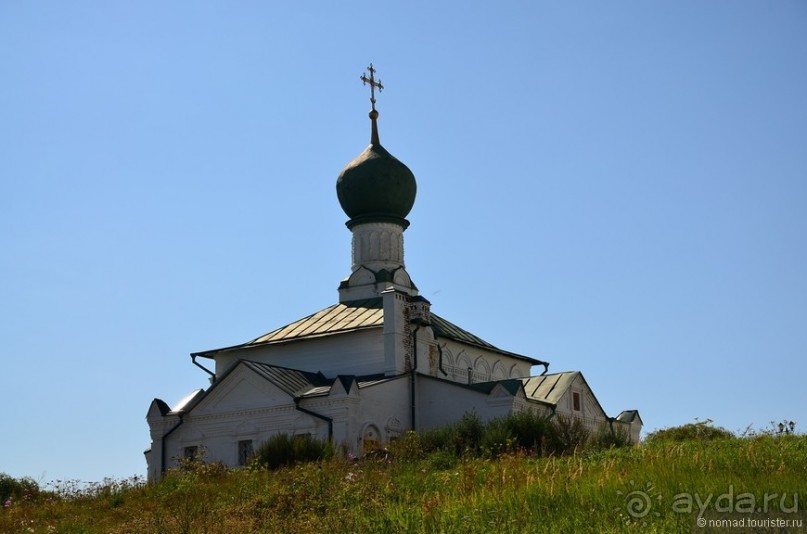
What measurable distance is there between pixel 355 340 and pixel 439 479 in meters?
11.8

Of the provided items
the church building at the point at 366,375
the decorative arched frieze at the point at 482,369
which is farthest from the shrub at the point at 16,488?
the decorative arched frieze at the point at 482,369

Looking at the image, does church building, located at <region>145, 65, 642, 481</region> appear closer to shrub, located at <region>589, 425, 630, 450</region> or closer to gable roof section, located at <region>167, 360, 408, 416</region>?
gable roof section, located at <region>167, 360, 408, 416</region>

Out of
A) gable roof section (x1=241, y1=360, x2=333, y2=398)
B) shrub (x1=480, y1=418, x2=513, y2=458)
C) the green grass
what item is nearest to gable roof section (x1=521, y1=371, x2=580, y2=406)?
gable roof section (x1=241, y1=360, x2=333, y2=398)

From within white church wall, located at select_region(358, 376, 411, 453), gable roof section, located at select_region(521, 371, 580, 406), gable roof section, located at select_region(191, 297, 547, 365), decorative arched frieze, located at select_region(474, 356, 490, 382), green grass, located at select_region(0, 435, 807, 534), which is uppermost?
gable roof section, located at select_region(191, 297, 547, 365)

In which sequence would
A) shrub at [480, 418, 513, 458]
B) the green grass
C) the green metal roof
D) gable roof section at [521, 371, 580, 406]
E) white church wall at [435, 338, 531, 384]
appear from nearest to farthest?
the green grass → shrub at [480, 418, 513, 458] → gable roof section at [521, 371, 580, 406] → the green metal roof → white church wall at [435, 338, 531, 384]

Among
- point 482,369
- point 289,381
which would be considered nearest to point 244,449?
point 289,381

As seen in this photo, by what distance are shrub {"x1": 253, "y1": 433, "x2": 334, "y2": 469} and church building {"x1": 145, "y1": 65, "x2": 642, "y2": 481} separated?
248 cm

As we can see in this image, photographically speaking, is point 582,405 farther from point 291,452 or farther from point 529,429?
point 291,452

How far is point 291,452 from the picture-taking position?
15.8m

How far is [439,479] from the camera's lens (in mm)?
11516

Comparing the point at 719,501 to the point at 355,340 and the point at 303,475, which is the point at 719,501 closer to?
the point at 303,475

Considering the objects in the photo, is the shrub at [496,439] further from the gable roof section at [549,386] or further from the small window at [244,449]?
the gable roof section at [549,386]

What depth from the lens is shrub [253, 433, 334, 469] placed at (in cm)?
1567

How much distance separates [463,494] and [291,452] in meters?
6.00
